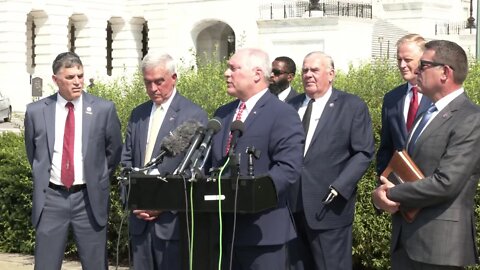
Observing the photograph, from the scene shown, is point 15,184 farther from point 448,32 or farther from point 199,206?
point 448,32

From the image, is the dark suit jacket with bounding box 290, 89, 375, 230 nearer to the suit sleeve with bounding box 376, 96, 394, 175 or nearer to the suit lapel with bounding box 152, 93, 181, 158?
the suit sleeve with bounding box 376, 96, 394, 175

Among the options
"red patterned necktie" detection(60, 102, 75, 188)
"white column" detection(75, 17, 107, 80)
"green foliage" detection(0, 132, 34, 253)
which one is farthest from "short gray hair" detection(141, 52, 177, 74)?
"white column" detection(75, 17, 107, 80)

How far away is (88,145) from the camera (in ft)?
26.0

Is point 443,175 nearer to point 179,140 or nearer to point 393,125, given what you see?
point 179,140


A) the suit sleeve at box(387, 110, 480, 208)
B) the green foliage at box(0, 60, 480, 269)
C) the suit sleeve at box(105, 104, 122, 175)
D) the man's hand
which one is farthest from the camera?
the green foliage at box(0, 60, 480, 269)

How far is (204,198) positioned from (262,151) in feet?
2.49

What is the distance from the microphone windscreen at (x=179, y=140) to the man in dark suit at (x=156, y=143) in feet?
3.47

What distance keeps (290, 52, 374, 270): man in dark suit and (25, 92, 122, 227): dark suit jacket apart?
1554 millimetres

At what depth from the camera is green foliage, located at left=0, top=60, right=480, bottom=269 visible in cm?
909

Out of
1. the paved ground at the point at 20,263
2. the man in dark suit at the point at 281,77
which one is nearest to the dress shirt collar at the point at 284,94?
the man in dark suit at the point at 281,77

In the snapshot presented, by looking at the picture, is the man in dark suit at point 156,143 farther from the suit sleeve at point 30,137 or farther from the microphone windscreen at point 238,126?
the microphone windscreen at point 238,126

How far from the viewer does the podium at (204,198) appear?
5871 millimetres

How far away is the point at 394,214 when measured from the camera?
621 cm

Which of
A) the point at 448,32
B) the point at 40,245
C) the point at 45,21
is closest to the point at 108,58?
the point at 45,21
